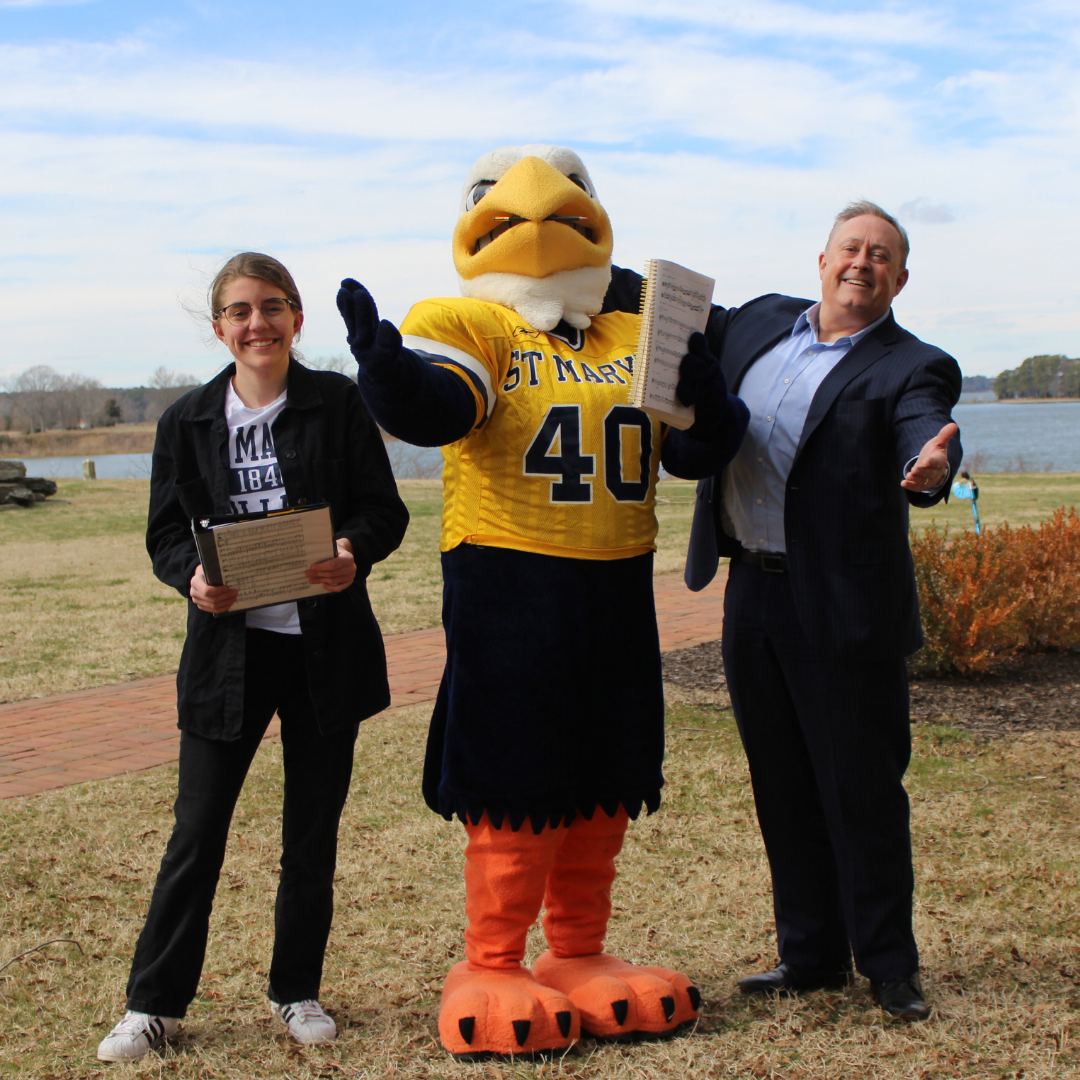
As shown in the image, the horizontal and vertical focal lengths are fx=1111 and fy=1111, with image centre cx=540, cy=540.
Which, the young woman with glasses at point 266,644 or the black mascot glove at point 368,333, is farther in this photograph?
the young woman with glasses at point 266,644

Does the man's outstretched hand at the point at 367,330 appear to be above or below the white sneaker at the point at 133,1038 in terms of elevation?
above

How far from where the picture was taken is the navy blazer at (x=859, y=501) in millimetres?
2814

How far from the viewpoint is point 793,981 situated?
313 centimetres

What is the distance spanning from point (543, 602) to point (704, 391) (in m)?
0.65

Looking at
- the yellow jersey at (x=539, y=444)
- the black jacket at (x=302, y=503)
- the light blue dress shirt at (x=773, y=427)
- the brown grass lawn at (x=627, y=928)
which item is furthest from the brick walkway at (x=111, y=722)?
the light blue dress shirt at (x=773, y=427)

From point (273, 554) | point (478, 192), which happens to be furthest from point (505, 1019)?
point (478, 192)

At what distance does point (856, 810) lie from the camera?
2.93 m

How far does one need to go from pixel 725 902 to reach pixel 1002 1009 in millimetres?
985

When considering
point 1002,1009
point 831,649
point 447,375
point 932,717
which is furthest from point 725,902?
point 932,717

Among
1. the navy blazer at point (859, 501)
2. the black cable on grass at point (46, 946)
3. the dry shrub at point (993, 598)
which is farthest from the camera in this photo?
the dry shrub at point (993, 598)

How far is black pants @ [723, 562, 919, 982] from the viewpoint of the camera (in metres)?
2.91

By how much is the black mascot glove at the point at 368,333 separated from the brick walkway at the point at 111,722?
338cm

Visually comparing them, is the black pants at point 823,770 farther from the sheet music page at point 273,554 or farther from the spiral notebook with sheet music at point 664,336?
the sheet music page at point 273,554

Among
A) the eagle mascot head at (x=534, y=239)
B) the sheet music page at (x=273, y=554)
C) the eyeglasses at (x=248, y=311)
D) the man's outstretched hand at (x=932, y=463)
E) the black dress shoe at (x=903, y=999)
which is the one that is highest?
the eagle mascot head at (x=534, y=239)
